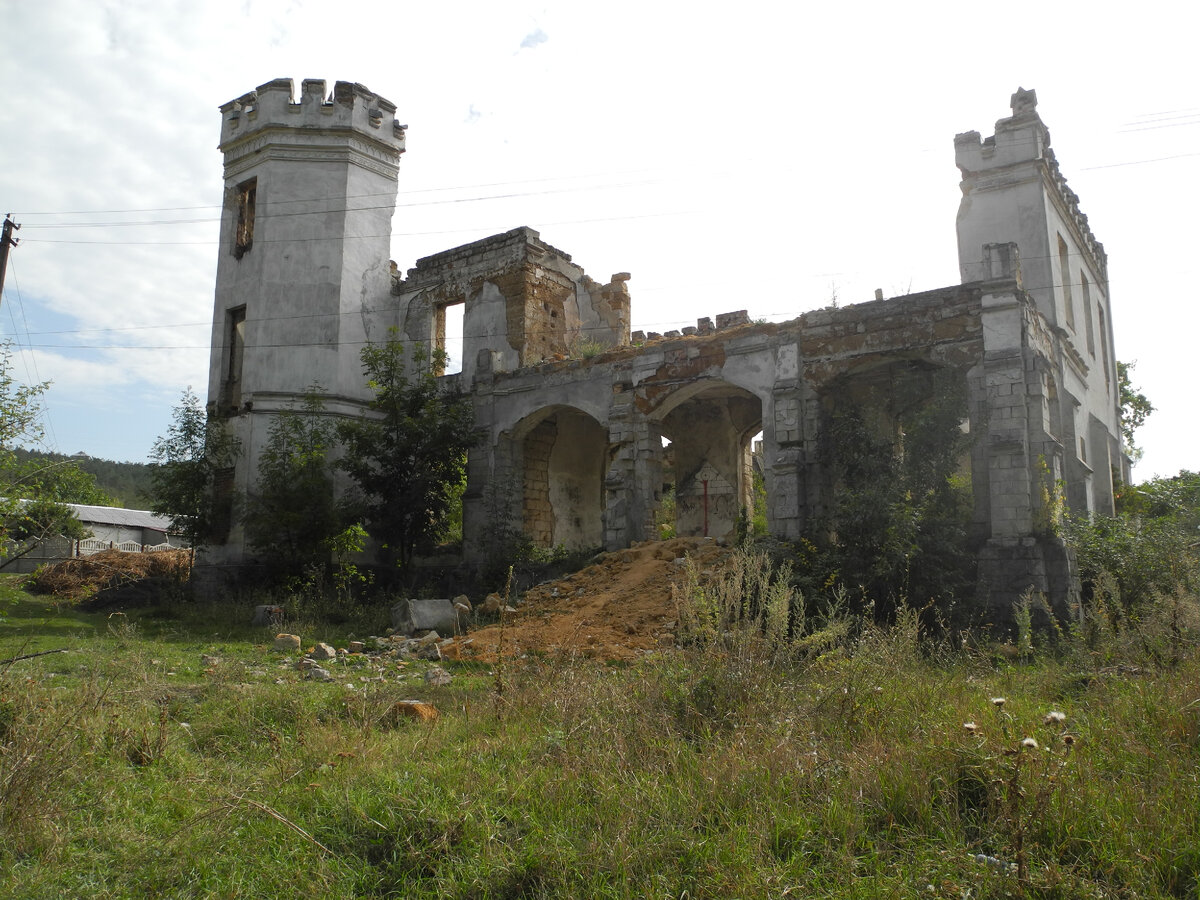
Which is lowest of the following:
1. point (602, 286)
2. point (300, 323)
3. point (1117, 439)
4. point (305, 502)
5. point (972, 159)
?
point (305, 502)

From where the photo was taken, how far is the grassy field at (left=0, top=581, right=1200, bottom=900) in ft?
11.9

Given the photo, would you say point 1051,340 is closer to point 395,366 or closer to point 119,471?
point 395,366

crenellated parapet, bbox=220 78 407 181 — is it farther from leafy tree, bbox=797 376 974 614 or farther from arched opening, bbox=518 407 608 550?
leafy tree, bbox=797 376 974 614

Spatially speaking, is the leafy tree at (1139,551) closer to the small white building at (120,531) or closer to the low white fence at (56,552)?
the low white fence at (56,552)

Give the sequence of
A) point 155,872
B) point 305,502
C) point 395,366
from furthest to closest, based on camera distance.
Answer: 1. point 395,366
2. point 305,502
3. point 155,872

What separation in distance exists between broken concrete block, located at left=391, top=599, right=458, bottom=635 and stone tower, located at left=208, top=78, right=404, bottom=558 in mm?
6943

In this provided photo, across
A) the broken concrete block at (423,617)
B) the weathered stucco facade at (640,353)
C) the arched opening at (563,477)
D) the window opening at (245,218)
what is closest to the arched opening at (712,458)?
the weathered stucco facade at (640,353)

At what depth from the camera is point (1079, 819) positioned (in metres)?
3.71

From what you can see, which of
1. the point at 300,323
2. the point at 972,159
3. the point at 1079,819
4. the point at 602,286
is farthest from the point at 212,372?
the point at 1079,819

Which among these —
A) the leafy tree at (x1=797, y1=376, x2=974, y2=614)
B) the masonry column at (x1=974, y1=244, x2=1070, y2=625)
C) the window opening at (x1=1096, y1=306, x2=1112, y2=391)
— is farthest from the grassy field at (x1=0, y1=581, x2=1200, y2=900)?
the window opening at (x1=1096, y1=306, x2=1112, y2=391)

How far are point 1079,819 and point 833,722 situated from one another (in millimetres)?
1510

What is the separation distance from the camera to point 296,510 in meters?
16.1

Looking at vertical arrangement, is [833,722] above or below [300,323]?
below

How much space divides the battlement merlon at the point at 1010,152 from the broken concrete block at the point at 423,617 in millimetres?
13528
